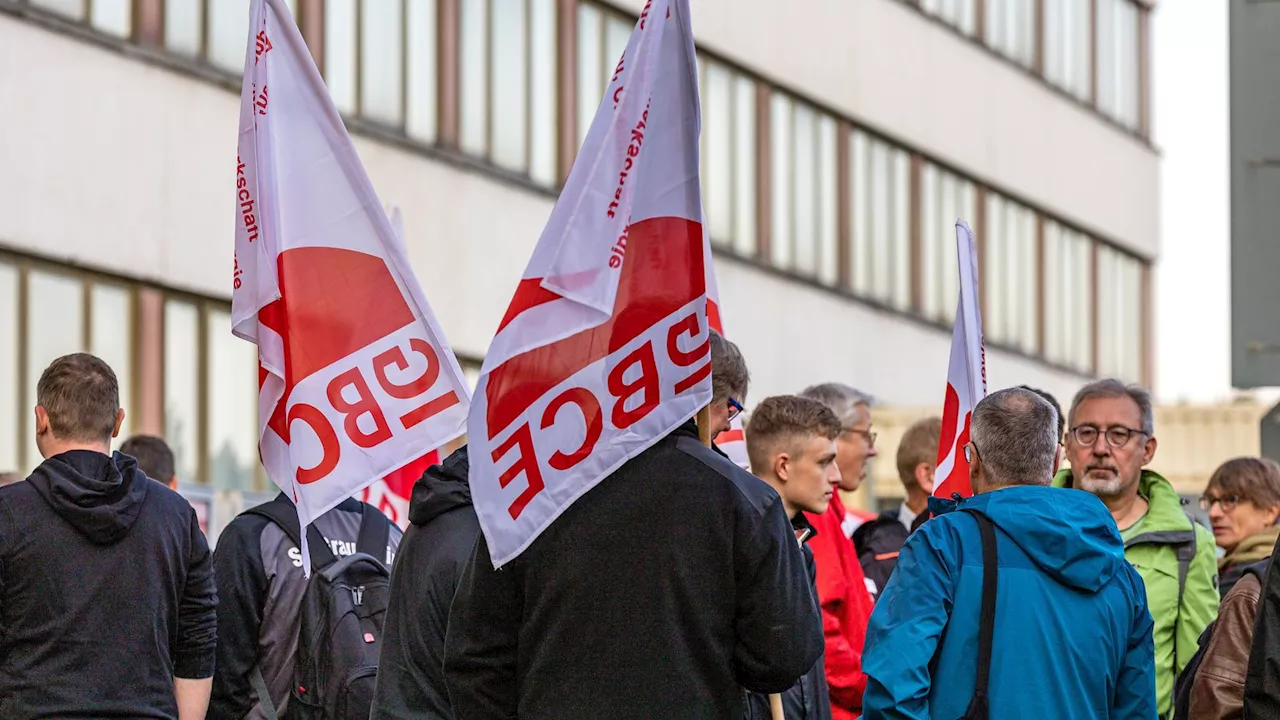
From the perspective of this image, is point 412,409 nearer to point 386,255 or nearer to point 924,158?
point 386,255

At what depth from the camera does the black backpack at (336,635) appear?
7.94m

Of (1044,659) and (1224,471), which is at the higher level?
(1224,471)

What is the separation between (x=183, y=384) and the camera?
2216cm

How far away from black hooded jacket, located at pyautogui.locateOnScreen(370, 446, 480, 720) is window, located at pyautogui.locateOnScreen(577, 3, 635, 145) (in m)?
21.1

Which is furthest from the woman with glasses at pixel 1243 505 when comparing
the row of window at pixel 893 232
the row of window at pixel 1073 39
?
the row of window at pixel 1073 39

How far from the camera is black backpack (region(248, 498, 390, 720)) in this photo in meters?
7.94

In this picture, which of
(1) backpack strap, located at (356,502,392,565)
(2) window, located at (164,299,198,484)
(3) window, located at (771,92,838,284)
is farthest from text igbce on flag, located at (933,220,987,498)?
(3) window, located at (771,92,838,284)

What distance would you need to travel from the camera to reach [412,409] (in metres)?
7.84

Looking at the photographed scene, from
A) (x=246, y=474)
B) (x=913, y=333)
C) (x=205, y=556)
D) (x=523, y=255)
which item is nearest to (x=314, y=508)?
(x=205, y=556)

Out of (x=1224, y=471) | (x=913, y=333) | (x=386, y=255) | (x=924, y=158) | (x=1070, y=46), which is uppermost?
(x=1070, y=46)

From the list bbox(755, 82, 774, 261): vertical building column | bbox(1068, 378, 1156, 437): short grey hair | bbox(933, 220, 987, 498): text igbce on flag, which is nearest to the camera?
bbox(1068, 378, 1156, 437): short grey hair

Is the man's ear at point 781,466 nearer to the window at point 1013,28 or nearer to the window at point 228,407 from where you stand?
the window at point 228,407

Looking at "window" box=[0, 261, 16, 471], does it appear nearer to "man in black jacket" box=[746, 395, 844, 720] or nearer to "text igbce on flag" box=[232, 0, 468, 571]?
"text igbce on flag" box=[232, 0, 468, 571]

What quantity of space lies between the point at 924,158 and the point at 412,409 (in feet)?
96.2
